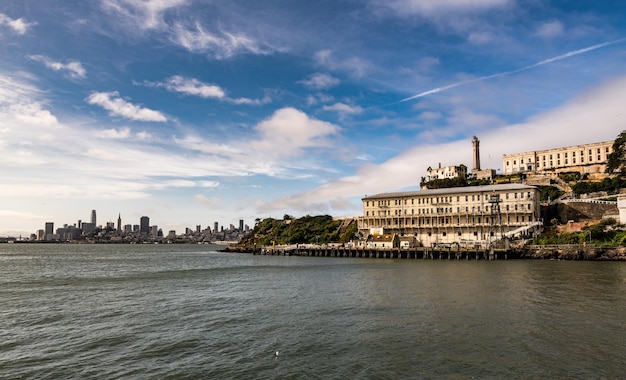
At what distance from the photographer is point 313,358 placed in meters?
18.6

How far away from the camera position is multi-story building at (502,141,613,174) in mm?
127062

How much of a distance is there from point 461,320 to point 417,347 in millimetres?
6529

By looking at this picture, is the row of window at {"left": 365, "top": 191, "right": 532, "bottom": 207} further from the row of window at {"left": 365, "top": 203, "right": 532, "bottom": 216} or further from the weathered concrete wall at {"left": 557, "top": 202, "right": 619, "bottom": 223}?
the weathered concrete wall at {"left": 557, "top": 202, "right": 619, "bottom": 223}

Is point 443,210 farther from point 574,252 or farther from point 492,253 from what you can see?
point 574,252

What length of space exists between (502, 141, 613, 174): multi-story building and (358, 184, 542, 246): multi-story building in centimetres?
4896

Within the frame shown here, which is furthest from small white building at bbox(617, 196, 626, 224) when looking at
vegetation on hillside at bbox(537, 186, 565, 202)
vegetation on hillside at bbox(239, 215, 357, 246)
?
vegetation on hillside at bbox(239, 215, 357, 246)

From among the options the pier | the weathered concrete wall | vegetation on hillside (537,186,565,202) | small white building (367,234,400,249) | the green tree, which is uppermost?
the green tree

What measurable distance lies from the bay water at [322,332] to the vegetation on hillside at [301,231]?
85.7m

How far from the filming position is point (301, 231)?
476 feet

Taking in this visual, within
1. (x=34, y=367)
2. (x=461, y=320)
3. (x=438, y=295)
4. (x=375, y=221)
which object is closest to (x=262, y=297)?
(x=438, y=295)

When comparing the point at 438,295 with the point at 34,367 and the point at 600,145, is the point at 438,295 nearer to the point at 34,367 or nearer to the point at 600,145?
the point at 34,367

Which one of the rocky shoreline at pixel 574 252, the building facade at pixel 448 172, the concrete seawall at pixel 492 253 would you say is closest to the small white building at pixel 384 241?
the concrete seawall at pixel 492 253

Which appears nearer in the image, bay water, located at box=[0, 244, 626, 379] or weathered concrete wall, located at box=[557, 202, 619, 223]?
bay water, located at box=[0, 244, 626, 379]

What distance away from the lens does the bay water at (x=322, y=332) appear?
56.6ft
